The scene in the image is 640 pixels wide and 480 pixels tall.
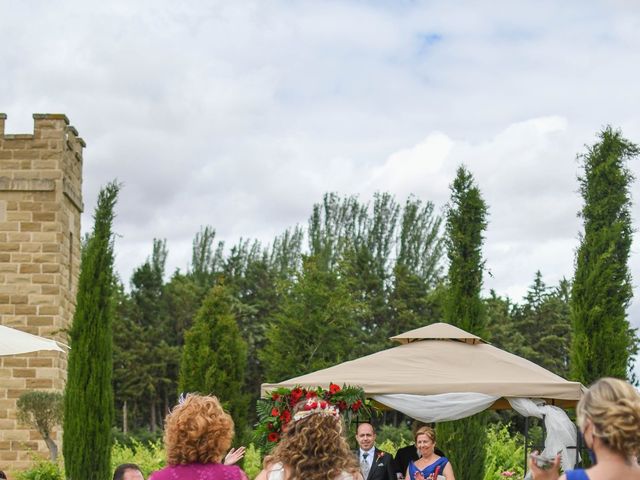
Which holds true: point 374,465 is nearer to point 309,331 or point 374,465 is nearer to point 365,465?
point 365,465

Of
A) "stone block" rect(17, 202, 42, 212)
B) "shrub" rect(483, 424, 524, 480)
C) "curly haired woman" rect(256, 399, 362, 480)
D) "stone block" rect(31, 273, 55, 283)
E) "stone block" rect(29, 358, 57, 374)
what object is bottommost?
"shrub" rect(483, 424, 524, 480)

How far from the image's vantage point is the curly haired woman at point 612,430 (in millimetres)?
2957

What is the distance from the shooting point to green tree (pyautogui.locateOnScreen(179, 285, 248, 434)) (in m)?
18.5

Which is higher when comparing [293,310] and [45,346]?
[293,310]

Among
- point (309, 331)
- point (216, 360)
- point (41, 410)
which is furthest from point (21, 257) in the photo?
point (309, 331)

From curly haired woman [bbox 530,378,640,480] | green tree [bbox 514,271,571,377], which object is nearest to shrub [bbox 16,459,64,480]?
curly haired woman [bbox 530,378,640,480]

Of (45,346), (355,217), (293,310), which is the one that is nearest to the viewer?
(45,346)

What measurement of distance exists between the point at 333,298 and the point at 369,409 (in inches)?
572

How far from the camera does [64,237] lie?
16.7 metres

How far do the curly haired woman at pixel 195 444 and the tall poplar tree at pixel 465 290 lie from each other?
10937 millimetres

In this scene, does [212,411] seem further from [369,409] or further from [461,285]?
[461,285]

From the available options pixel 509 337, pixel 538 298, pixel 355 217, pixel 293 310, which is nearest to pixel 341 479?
pixel 293 310

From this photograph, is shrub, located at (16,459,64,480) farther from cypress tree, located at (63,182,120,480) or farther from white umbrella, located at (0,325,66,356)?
white umbrella, located at (0,325,66,356)

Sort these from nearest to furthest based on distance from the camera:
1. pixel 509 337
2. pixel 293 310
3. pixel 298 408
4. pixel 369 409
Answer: pixel 298 408 < pixel 369 409 < pixel 293 310 < pixel 509 337
